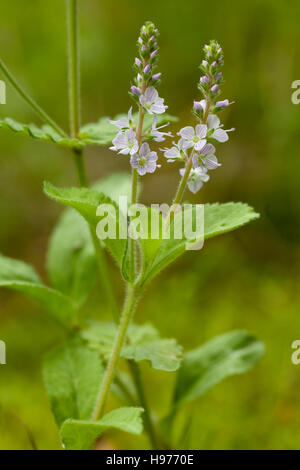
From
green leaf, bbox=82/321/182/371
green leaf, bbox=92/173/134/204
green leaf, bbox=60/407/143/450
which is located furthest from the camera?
green leaf, bbox=92/173/134/204

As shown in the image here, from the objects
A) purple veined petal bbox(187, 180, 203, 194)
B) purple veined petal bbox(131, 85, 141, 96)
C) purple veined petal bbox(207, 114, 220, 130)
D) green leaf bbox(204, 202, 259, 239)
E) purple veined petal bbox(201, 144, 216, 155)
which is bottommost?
green leaf bbox(204, 202, 259, 239)

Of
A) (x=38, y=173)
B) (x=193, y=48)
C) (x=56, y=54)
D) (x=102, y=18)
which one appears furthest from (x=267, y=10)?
(x=38, y=173)

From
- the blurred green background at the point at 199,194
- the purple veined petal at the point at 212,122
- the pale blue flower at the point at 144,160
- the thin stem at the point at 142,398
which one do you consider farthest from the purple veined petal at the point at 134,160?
the blurred green background at the point at 199,194

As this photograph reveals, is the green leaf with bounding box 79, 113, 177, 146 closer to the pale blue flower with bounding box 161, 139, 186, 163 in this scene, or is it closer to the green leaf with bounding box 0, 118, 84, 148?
the green leaf with bounding box 0, 118, 84, 148

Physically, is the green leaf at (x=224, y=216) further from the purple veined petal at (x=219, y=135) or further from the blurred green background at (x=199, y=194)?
the blurred green background at (x=199, y=194)

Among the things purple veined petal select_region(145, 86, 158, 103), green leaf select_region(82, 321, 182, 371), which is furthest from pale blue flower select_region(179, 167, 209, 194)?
green leaf select_region(82, 321, 182, 371)
